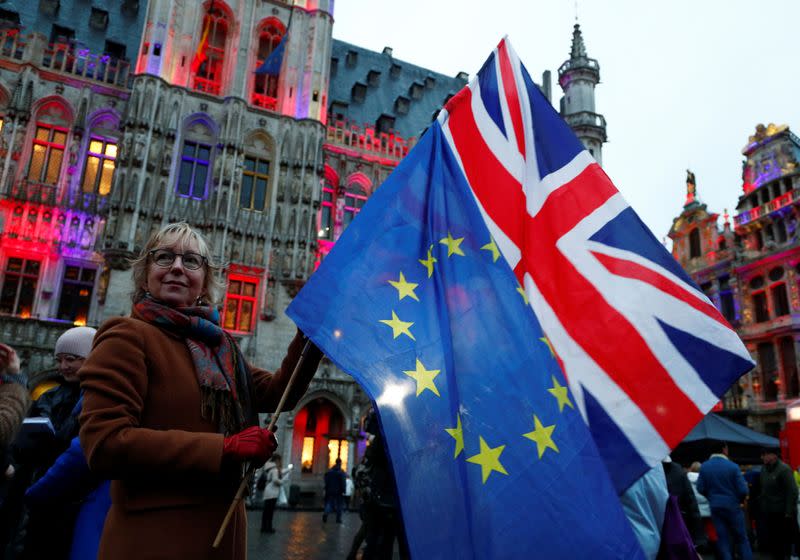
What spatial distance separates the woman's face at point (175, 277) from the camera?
7.73ft

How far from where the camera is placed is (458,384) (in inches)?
112

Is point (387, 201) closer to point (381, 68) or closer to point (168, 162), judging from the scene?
point (168, 162)

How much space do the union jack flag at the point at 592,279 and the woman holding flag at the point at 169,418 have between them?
226 cm

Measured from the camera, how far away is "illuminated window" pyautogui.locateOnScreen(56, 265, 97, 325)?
68.7ft

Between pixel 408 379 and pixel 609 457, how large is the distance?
5.03 ft

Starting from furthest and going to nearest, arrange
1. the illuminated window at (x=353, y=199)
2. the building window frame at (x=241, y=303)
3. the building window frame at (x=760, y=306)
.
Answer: the building window frame at (x=760, y=306), the illuminated window at (x=353, y=199), the building window frame at (x=241, y=303)

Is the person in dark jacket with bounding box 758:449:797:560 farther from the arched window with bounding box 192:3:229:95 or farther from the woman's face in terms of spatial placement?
the arched window with bounding box 192:3:229:95

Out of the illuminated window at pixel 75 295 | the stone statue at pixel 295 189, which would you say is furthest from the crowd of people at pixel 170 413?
the stone statue at pixel 295 189

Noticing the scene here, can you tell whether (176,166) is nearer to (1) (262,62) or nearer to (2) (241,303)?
(2) (241,303)

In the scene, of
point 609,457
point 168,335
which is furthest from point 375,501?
point 168,335

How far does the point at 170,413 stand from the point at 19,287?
2227 cm

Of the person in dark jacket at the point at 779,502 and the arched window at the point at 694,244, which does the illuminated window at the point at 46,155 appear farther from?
the arched window at the point at 694,244

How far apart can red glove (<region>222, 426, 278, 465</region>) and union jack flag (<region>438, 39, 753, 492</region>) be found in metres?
2.34

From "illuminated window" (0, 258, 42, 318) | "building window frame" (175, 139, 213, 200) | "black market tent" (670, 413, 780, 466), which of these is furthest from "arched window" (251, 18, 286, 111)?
"black market tent" (670, 413, 780, 466)
